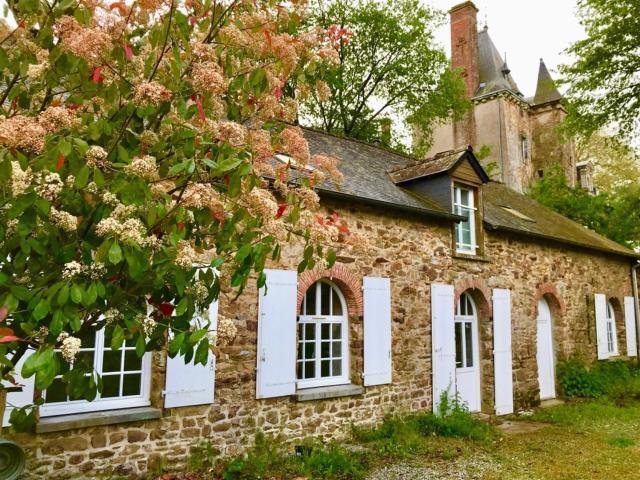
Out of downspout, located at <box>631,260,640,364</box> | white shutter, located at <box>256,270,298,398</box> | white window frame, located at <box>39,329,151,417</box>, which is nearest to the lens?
white window frame, located at <box>39,329,151,417</box>

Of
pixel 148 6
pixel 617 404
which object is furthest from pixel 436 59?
pixel 148 6

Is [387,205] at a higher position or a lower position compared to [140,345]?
higher

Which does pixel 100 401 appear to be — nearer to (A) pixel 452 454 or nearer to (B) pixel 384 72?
(A) pixel 452 454

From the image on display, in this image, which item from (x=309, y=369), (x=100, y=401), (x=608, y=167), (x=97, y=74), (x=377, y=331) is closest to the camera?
(x=97, y=74)

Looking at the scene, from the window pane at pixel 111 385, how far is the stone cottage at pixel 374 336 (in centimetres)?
2

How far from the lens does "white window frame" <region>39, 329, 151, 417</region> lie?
5.14 m

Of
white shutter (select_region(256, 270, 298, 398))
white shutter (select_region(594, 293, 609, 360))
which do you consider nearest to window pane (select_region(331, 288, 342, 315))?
white shutter (select_region(256, 270, 298, 398))

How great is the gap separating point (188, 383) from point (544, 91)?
105 ft

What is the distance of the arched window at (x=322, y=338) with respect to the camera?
7.46 metres

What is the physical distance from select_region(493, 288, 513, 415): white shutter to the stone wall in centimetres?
16

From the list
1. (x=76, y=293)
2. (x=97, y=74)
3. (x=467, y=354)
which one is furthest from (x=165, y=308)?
(x=467, y=354)

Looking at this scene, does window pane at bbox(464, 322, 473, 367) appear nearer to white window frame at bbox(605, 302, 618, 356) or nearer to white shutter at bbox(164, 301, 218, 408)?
white shutter at bbox(164, 301, 218, 408)

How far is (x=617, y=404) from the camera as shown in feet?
36.5

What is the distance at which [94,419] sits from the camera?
516 cm
